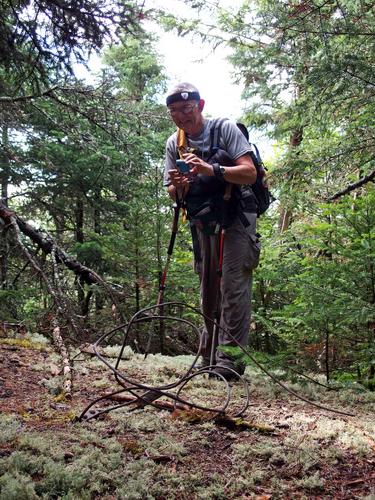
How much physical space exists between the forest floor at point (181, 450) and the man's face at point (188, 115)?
7.06 feet

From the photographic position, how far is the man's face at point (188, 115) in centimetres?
354

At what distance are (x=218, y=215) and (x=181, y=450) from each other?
2.06 metres

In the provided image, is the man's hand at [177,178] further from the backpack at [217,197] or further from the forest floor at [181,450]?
the forest floor at [181,450]

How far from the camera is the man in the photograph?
3506 mm

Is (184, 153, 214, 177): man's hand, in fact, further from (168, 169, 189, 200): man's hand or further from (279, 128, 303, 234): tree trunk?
(279, 128, 303, 234): tree trunk

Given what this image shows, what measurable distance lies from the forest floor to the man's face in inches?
84.7

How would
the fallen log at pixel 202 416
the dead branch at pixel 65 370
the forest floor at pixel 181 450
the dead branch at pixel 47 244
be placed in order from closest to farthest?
the forest floor at pixel 181 450 < the fallen log at pixel 202 416 < the dead branch at pixel 65 370 < the dead branch at pixel 47 244

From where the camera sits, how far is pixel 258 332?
6500 mm

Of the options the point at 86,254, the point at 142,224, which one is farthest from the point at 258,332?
the point at 86,254

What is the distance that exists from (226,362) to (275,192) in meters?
5.26

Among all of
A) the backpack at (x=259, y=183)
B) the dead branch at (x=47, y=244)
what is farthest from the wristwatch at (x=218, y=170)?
the dead branch at (x=47, y=244)

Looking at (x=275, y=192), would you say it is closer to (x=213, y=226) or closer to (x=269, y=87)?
(x=269, y=87)

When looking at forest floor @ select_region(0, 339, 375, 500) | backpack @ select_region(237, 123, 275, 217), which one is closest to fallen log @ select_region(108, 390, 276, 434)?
forest floor @ select_region(0, 339, 375, 500)

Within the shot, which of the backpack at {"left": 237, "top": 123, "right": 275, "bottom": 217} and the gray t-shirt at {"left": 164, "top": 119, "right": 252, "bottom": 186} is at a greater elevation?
the gray t-shirt at {"left": 164, "top": 119, "right": 252, "bottom": 186}
